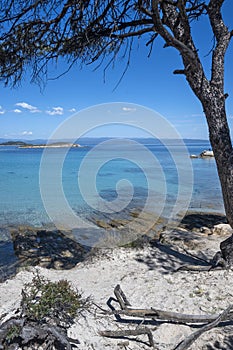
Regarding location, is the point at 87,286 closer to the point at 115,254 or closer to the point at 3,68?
the point at 115,254

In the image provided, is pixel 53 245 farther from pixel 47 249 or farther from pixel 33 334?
pixel 33 334

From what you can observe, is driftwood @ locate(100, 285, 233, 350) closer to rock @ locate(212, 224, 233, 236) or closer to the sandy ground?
the sandy ground

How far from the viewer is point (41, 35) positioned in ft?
16.1

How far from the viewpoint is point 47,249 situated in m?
6.64

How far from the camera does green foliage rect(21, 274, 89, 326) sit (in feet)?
8.84

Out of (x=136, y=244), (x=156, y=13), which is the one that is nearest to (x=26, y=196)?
(x=136, y=244)

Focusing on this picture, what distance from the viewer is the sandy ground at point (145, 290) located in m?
2.93

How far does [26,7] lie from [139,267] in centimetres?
451

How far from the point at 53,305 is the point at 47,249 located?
3.89m

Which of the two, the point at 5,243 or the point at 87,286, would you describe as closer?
the point at 87,286

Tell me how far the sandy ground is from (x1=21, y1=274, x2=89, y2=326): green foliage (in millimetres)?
140

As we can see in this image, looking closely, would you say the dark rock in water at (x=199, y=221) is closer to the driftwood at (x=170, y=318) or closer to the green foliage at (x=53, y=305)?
the driftwood at (x=170, y=318)

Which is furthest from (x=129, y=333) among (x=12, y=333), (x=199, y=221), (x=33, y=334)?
→ (x=199, y=221)

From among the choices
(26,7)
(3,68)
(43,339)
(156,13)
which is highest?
(26,7)
